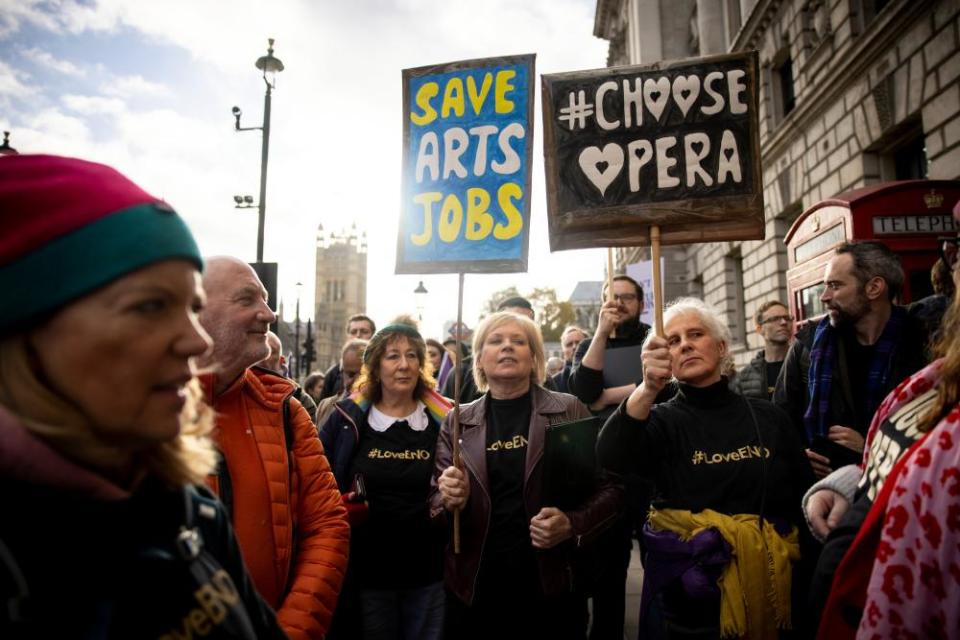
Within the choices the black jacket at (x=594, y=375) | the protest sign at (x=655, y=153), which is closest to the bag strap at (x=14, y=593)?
the protest sign at (x=655, y=153)

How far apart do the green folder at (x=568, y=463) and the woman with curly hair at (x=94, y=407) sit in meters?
1.93

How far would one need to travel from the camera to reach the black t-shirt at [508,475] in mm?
2934

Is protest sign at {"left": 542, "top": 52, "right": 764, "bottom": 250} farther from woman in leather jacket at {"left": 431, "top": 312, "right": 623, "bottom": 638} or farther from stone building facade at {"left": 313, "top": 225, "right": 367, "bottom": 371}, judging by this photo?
stone building facade at {"left": 313, "top": 225, "right": 367, "bottom": 371}

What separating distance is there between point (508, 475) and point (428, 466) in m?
0.66

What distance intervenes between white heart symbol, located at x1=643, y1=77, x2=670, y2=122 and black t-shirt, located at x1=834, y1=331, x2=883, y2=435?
1.87 metres

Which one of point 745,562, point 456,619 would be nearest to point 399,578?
point 456,619

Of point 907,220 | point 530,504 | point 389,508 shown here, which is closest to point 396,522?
point 389,508

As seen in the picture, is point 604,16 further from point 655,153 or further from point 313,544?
point 313,544

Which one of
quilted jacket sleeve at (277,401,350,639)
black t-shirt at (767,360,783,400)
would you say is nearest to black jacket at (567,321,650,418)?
black t-shirt at (767,360,783,400)

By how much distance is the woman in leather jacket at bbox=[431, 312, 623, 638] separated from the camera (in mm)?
2824

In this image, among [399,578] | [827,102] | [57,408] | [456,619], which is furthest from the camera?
[827,102]

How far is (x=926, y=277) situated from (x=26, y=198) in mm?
8001

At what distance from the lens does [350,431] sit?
11.7ft

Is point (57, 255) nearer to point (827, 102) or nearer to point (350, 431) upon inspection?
point (350, 431)
